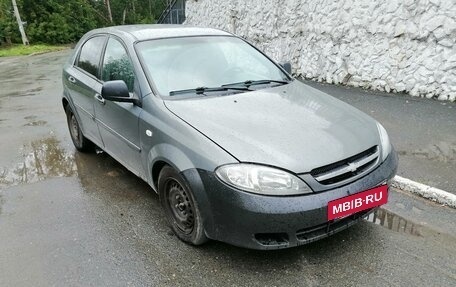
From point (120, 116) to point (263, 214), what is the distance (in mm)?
1858

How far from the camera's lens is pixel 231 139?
9.05ft

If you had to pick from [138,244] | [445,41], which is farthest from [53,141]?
[445,41]

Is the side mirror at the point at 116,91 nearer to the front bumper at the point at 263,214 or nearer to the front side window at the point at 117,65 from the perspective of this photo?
the front side window at the point at 117,65

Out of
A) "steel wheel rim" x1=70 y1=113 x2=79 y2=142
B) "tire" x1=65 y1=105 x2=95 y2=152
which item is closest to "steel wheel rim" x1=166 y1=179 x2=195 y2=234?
"tire" x1=65 y1=105 x2=95 y2=152

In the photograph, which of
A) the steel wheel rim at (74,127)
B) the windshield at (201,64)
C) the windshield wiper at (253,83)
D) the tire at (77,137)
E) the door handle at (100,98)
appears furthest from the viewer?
the steel wheel rim at (74,127)

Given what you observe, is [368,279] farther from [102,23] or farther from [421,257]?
[102,23]

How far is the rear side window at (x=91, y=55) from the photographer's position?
4457 millimetres

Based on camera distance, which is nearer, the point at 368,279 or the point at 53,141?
the point at 368,279

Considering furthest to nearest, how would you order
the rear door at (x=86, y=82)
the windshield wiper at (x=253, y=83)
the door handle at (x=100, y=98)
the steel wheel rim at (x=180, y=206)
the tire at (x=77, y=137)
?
1. the tire at (x=77, y=137)
2. the rear door at (x=86, y=82)
3. the door handle at (x=100, y=98)
4. the windshield wiper at (x=253, y=83)
5. the steel wheel rim at (x=180, y=206)

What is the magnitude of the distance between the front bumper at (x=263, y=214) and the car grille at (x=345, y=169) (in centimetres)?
6

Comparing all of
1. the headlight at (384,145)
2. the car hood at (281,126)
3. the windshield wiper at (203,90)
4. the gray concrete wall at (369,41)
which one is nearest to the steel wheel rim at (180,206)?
the car hood at (281,126)

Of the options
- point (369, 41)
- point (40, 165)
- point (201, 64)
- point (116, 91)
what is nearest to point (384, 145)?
point (201, 64)

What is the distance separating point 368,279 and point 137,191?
2446 millimetres

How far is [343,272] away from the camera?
2.79 m
